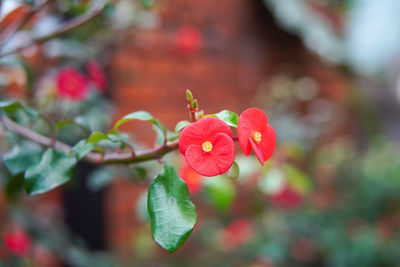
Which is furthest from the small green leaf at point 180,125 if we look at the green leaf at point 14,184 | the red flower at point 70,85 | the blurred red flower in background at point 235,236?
the blurred red flower in background at point 235,236

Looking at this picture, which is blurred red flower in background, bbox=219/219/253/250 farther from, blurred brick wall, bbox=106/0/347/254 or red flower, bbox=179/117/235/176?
red flower, bbox=179/117/235/176

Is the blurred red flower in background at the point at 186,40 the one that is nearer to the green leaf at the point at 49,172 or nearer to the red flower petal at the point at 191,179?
the red flower petal at the point at 191,179

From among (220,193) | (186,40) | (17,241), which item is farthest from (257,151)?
(186,40)

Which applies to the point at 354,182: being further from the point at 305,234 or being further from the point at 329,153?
the point at 305,234

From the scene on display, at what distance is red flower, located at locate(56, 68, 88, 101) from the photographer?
0.98m

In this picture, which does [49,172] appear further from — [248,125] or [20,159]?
[248,125]

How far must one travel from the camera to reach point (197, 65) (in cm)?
244

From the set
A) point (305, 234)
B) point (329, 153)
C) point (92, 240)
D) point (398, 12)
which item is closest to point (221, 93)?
point (329, 153)

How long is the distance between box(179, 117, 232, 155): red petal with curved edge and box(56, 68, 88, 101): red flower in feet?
2.29

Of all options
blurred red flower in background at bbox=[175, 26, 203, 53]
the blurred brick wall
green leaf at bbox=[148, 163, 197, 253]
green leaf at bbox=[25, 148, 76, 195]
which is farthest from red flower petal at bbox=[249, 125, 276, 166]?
blurred red flower in background at bbox=[175, 26, 203, 53]

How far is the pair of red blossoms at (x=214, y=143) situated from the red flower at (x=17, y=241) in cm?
79

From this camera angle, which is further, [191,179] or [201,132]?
[191,179]

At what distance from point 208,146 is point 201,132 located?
18mm

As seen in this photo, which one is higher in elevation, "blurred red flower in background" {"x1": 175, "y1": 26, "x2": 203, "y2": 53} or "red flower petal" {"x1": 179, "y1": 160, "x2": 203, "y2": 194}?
"red flower petal" {"x1": 179, "y1": 160, "x2": 203, "y2": 194}
